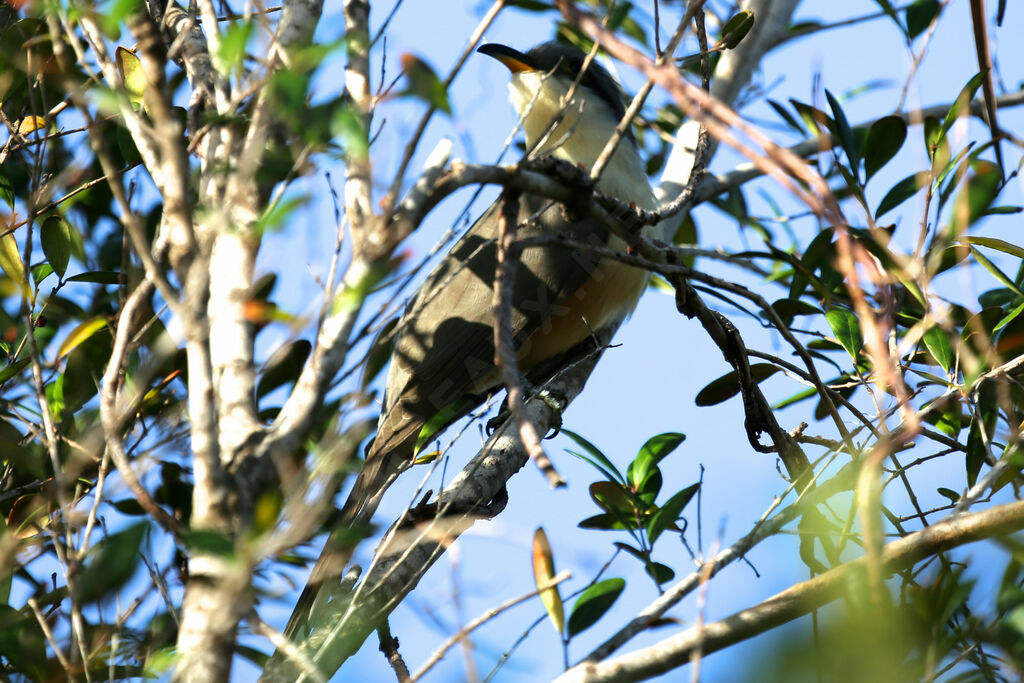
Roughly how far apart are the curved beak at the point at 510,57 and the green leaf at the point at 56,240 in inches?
91.2

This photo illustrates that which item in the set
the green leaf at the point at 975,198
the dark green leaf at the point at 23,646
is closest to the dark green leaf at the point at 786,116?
the green leaf at the point at 975,198

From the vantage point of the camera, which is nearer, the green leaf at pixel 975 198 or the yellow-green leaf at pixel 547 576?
the yellow-green leaf at pixel 547 576

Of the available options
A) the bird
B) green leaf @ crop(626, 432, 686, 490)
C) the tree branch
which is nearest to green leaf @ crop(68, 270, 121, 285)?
the bird

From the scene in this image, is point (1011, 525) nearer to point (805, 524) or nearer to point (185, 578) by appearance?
point (805, 524)

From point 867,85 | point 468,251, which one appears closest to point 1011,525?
point 468,251

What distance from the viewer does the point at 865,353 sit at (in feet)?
10.4

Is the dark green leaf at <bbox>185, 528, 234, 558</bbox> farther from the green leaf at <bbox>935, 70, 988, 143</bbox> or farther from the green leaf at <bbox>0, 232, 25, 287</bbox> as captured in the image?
the green leaf at <bbox>935, 70, 988, 143</bbox>

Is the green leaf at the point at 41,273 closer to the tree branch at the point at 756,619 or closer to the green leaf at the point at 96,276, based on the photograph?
the green leaf at the point at 96,276

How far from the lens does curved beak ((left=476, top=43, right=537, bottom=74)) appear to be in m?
4.51

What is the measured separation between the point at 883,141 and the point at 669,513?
180cm

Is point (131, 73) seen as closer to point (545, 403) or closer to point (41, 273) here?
point (41, 273)

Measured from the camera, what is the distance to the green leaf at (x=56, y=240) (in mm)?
2816

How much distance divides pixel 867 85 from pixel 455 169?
399 cm

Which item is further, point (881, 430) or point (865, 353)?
point (865, 353)
